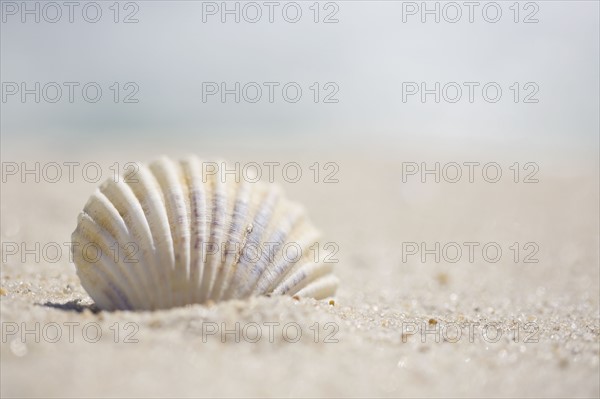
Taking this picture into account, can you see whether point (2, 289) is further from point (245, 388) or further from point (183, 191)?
point (245, 388)

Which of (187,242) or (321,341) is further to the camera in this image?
(187,242)

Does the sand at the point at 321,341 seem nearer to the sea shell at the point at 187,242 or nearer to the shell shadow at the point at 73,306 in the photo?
the shell shadow at the point at 73,306

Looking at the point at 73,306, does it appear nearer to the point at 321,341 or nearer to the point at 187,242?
the point at 187,242

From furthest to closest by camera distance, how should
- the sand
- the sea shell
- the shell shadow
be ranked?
the shell shadow < the sea shell < the sand

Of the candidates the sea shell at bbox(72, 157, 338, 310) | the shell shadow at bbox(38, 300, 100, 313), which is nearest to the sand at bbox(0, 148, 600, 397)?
the shell shadow at bbox(38, 300, 100, 313)

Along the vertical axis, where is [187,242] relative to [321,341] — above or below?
above

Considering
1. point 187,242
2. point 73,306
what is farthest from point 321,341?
point 73,306

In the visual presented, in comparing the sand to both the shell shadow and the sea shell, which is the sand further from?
the sea shell

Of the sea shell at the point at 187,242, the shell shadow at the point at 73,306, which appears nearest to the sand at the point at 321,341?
the shell shadow at the point at 73,306

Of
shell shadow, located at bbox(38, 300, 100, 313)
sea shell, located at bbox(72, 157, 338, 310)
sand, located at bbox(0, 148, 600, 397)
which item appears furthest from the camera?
shell shadow, located at bbox(38, 300, 100, 313)
